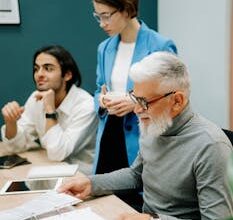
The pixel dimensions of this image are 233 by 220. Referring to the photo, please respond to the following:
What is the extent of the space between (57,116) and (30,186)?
697 mm

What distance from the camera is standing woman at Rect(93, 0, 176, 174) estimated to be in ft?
5.98

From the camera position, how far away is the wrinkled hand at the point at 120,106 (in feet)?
5.71

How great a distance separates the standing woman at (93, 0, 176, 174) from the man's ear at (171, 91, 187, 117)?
46 centimetres

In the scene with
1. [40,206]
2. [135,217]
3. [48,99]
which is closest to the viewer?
[135,217]

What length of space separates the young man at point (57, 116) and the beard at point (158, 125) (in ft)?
2.39

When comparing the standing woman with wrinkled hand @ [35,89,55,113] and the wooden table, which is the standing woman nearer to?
wrinkled hand @ [35,89,55,113]

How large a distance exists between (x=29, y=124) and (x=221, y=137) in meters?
1.45

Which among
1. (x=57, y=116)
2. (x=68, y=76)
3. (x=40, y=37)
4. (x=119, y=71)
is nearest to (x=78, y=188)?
(x=119, y=71)

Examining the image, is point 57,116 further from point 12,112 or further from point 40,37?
point 40,37

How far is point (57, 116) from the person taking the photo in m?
2.20

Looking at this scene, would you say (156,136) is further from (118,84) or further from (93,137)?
(93,137)

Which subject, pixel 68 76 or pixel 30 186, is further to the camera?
pixel 68 76

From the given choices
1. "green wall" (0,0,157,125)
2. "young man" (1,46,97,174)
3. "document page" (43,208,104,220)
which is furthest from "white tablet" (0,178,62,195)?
"green wall" (0,0,157,125)

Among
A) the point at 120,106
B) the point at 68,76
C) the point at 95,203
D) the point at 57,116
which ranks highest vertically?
the point at 68,76
